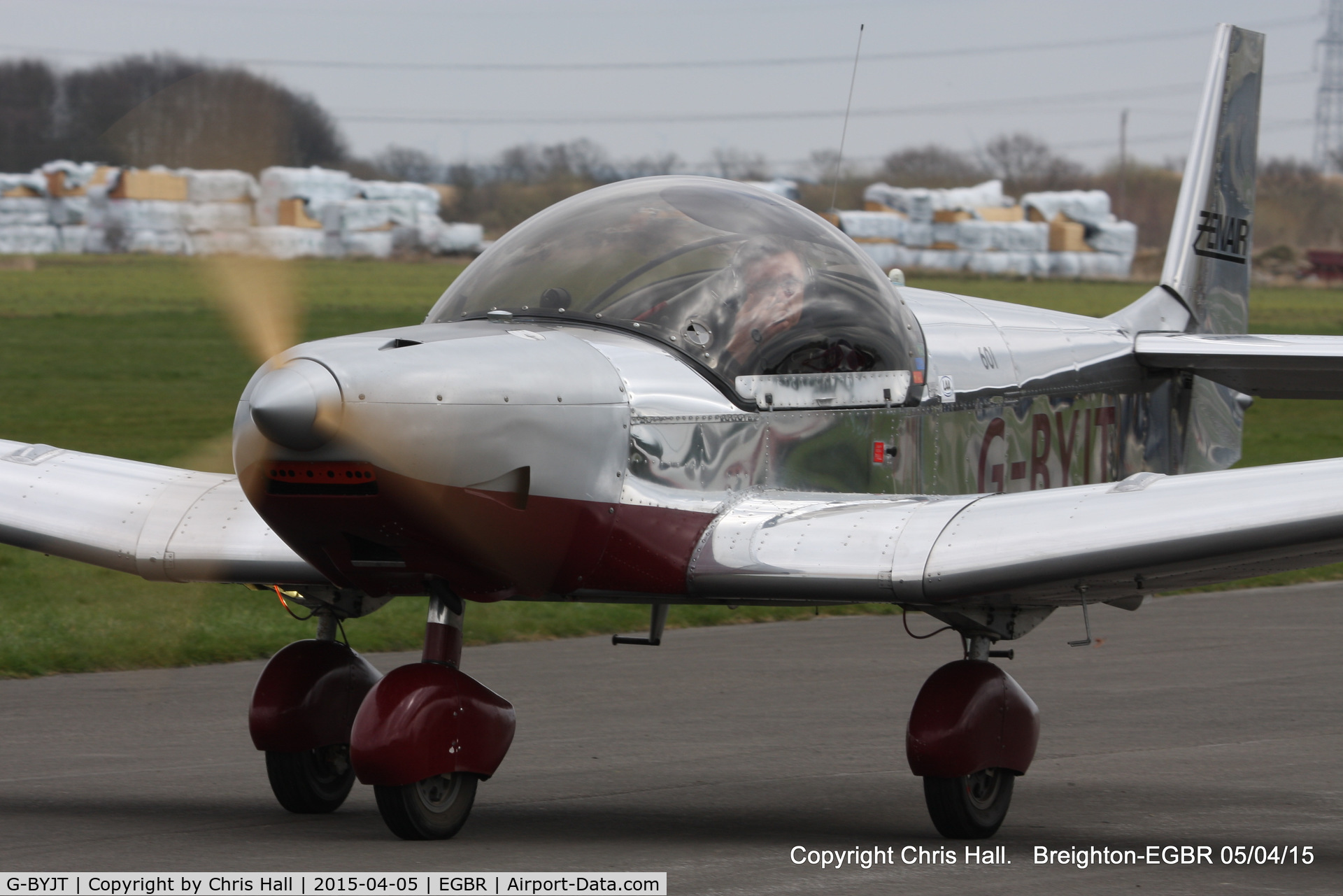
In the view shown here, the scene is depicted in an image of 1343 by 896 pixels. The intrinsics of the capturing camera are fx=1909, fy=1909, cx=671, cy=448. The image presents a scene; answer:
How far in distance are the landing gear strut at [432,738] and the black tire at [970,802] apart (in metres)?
1.64

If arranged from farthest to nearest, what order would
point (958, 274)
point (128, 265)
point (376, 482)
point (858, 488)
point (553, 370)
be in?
point (958, 274), point (128, 265), point (858, 488), point (553, 370), point (376, 482)

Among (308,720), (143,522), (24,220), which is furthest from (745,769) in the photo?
(24,220)

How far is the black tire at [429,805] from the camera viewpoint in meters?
6.66

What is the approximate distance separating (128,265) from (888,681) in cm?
3560

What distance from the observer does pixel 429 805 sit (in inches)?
266

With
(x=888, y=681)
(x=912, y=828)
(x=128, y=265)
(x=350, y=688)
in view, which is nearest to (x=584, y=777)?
(x=350, y=688)

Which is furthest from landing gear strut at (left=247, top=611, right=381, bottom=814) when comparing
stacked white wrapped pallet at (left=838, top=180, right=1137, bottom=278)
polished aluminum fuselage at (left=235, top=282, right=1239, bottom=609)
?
stacked white wrapped pallet at (left=838, top=180, right=1137, bottom=278)

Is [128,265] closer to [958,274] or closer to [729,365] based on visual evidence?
[958,274]

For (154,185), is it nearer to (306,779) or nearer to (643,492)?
(643,492)

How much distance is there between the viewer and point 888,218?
60969 millimetres

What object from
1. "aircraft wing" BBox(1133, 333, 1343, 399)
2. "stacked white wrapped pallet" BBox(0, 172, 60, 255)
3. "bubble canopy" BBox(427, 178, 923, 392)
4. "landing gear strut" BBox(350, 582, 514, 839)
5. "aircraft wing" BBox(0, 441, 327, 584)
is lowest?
"stacked white wrapped pallet" BBox(0, 172, 60, 255)

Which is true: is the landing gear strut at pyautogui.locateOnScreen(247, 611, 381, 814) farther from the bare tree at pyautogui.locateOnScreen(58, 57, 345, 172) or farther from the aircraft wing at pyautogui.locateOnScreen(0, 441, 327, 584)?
the bare tree at pyautogui.locateOnScreen(58, 57, 345, 172)
